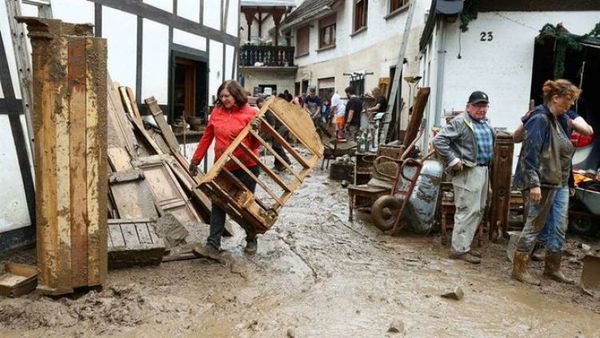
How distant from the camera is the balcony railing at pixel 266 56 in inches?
1060

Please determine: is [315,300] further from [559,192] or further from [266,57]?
[266,57]

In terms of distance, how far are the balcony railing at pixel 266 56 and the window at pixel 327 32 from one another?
3.37m

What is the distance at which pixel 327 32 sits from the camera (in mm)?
23906

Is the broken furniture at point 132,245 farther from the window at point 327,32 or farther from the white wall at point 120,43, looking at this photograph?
the window at point 327,32

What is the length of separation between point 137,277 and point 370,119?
9.50 metres

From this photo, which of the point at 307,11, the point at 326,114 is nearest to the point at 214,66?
the point at 326,114

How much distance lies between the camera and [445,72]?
27.6 ft

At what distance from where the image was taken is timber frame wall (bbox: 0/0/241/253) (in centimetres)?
496

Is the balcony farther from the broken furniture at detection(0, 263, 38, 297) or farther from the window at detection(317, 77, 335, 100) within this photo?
the broken furniture at detection(0, 263, 38, 297)

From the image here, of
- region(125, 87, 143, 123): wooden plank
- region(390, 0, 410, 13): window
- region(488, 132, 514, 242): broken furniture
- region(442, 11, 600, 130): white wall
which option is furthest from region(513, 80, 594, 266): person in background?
region(390, 0, 410, 13): window

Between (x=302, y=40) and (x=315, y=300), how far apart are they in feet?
77.8

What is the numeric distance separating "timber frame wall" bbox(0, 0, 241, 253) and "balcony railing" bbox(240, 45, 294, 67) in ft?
50.2

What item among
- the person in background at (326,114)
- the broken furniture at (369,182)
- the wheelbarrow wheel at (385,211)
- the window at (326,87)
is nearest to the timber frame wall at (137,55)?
the broken furniture at (369,182)

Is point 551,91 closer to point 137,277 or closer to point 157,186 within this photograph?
point 137,277
